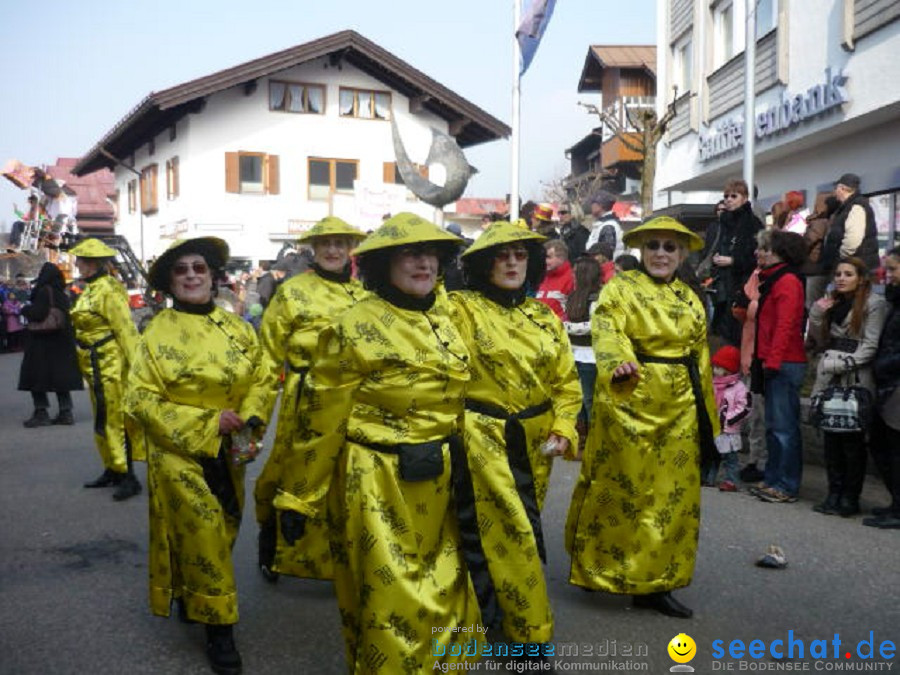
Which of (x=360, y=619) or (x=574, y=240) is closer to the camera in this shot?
(x=360, y=619)

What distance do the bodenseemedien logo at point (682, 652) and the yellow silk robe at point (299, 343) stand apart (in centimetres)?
186

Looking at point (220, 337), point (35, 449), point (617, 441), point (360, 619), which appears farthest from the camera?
point (35, 449)

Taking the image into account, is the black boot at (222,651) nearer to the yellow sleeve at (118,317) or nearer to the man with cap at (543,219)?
the yellow sleeve at (118,317)

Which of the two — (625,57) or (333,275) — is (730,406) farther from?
(625,57)

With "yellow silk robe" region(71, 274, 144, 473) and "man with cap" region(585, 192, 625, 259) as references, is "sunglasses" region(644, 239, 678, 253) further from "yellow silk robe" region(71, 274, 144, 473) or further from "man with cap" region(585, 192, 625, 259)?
"man with cap" region(585, 192, 625, 259)

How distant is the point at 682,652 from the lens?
427 cm

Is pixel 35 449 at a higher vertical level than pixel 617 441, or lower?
lower

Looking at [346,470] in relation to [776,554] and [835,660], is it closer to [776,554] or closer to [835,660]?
[835,660]

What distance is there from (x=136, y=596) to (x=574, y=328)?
4634 millimetres

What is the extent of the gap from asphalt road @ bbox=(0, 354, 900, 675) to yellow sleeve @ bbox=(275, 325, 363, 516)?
3.72ft

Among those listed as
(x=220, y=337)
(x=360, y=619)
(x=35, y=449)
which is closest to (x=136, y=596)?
(x=220, y=337)

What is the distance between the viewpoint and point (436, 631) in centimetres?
335

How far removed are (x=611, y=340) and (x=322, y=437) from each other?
1.91m

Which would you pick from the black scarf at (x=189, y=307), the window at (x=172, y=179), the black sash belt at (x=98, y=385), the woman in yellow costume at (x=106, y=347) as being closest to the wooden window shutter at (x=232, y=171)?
the window at (x=172, y=179)
